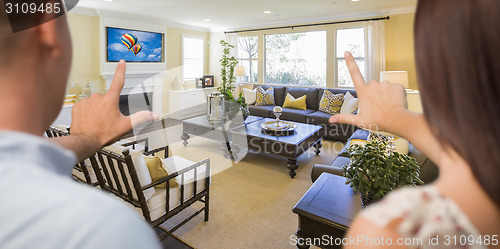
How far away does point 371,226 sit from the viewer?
0.30 meters

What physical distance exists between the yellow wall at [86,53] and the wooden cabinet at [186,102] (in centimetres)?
166

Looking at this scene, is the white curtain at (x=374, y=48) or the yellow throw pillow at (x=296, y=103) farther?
the yellow throw pillow at (x=296, y=103)

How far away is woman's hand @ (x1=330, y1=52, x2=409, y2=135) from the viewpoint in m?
0.52

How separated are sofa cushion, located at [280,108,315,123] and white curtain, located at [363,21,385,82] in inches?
54.4

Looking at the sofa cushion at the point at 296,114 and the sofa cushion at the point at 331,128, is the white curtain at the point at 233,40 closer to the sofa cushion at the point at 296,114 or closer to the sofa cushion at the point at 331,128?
the sofa cushion at the point at 296,114

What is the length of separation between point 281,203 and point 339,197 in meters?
0.97

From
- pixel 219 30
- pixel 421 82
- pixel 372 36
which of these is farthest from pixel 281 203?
pixel 219 30

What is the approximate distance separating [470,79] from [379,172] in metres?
1.12

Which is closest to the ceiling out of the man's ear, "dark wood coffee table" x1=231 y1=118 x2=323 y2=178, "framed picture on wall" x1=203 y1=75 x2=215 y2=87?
"framed picture on wall" x1=203 y1=75 x2=215 y2=87

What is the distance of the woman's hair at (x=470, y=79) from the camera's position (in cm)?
27

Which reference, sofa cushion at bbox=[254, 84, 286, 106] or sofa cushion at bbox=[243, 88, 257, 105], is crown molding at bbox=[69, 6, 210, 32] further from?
sofa cushion at bbox=[254, 84, 286, 106]

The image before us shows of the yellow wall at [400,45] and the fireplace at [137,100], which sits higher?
the yellow wall at [400,45]

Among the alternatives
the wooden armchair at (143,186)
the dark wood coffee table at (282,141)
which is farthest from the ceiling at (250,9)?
the wooden armchair at (143,186)

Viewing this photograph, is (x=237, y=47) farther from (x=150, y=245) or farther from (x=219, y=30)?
(x=150, y=245)
